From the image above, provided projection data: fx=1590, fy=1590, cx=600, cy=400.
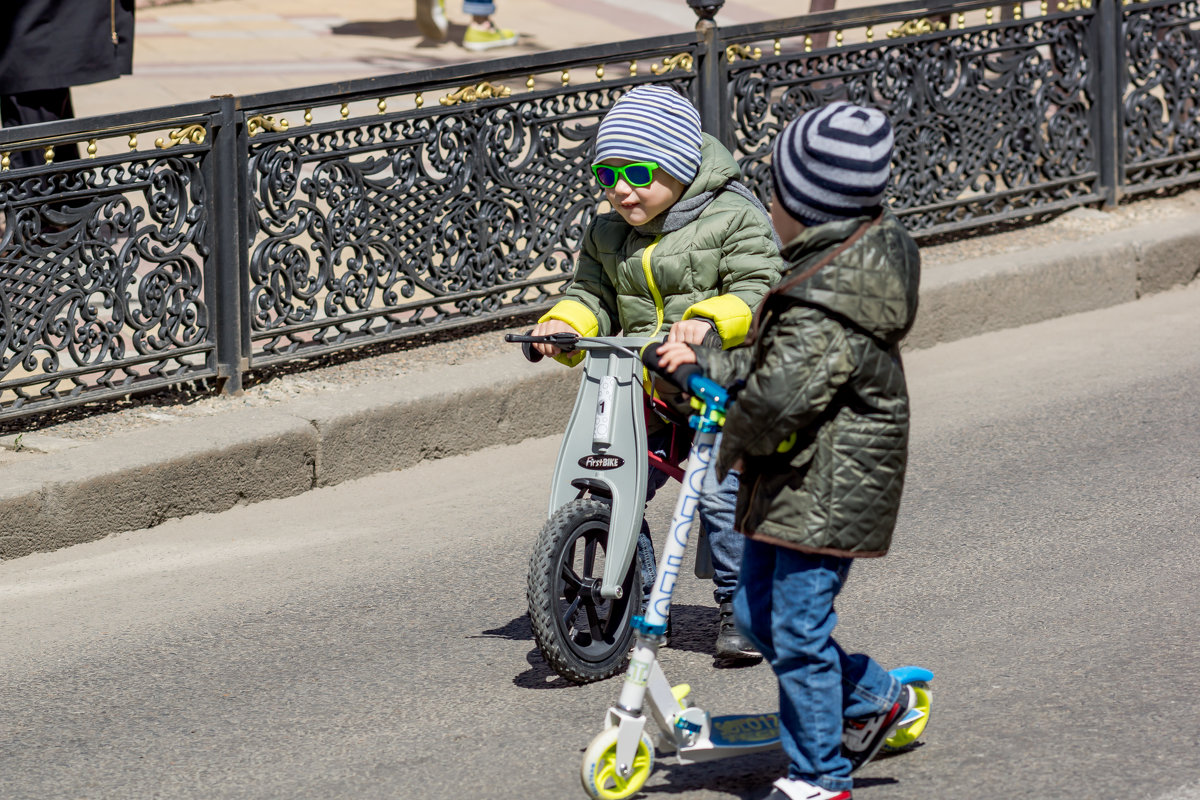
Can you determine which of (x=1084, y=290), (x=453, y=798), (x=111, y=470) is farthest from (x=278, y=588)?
(x=1084, y=290)

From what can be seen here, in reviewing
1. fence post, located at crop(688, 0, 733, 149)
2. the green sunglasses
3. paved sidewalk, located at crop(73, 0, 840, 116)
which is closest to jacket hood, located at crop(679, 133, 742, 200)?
the green sunglasses

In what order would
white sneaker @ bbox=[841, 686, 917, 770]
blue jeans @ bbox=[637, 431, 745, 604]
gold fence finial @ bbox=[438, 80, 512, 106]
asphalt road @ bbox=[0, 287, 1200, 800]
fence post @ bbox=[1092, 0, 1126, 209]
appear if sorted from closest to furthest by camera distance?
1. white sneaker @ bbox=[841, 686, 917, 770]
2. asphalt road @ bbox=[0, 287, 1200, 800]
3. blue jeans @ bbox=[637, 431, 745, 604]
4. gold fence finial @ bbox=[438, 80, 512, 106]
5. fence post @ bbox=[1092, 0, 1126, 209]

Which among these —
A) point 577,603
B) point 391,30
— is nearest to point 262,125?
point 577,603

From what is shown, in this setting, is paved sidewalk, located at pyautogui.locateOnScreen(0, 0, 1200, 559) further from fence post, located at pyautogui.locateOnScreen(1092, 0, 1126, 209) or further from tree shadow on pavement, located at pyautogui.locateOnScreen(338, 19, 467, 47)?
tree shadow on pavement, located at pyautogui.locateOnScreen(338, 19, 467, 47)

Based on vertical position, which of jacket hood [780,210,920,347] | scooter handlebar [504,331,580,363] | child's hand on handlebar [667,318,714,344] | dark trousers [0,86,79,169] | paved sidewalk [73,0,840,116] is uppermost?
jacket hood [780,210,920,347]

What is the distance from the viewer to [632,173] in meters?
4.19

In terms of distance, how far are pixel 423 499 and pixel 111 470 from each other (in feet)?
3.84

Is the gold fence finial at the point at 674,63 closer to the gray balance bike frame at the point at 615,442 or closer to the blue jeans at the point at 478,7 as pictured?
the gray balance bike frame at the point at 615,442

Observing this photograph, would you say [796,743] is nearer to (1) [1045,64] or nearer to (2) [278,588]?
(2) [278,588]

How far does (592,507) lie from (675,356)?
89 centimetres

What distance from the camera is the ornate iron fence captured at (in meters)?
6.20

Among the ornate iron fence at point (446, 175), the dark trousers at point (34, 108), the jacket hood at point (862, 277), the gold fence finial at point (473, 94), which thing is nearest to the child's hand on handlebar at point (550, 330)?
the jacket hood at point (862, 277)

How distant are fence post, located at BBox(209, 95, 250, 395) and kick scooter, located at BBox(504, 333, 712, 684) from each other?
258 centimetres

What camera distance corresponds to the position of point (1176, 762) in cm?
379
